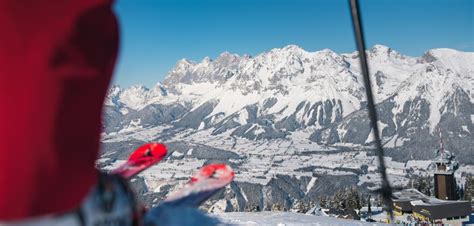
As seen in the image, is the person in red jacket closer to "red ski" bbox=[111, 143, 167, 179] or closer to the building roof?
"red ski" bbox=[111, 143, 167, 179]

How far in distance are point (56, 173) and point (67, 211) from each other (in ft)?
0.92

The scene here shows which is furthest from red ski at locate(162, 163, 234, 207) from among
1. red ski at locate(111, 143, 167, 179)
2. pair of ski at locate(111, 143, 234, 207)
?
red ski at locate(111, 143, 167, 179)

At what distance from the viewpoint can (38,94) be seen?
96.3 inches

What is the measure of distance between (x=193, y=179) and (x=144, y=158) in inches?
25.0

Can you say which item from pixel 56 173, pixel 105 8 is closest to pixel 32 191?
pixel 56 173

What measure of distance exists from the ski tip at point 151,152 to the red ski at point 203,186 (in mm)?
457

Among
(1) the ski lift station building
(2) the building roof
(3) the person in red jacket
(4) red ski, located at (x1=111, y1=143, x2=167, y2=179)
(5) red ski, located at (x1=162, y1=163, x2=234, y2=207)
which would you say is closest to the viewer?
(3) the person in red jacket

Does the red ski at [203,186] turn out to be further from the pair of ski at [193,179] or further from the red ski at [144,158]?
the red ski at [144,158]

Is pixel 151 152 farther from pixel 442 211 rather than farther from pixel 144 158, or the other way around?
pixel 442 211

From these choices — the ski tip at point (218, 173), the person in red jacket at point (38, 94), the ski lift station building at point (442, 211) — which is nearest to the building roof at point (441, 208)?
the ski lift station building at point (442, 211)

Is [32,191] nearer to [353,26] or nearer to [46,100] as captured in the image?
[46,100]

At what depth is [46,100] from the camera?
2459 millimetres

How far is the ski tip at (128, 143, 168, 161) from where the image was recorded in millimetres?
5039

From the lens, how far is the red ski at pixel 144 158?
16.4ft
